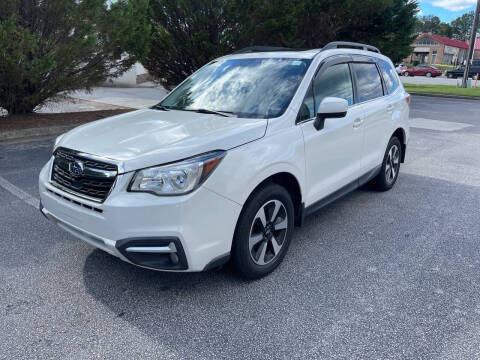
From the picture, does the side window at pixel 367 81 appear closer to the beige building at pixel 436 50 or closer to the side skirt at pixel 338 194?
the side skirt at pixel 338 194

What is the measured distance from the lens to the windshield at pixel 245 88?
3479mm

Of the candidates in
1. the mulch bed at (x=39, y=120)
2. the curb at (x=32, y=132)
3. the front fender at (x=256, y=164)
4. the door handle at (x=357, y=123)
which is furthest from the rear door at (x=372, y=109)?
the mulch bed at (x=39, y=120)

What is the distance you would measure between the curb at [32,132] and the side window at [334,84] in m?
7.02

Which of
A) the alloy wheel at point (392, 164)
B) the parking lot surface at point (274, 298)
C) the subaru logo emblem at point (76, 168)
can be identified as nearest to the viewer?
the parking lot surface at point (274, 298)

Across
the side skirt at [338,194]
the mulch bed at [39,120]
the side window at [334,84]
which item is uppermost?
the side window at [334,84]

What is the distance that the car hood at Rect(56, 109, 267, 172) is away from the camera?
8.66 feet

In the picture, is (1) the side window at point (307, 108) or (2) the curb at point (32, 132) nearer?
(1) the side window at point (307, 108)

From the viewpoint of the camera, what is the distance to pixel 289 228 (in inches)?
136

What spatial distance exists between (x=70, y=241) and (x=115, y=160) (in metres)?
1.61

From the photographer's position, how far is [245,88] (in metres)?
3.74

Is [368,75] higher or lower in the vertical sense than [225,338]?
higher

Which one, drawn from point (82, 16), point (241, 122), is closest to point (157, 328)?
point (241, 122)

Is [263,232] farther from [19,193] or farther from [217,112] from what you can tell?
[19,193]

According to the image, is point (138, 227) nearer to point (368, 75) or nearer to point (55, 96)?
point (368, 75)
